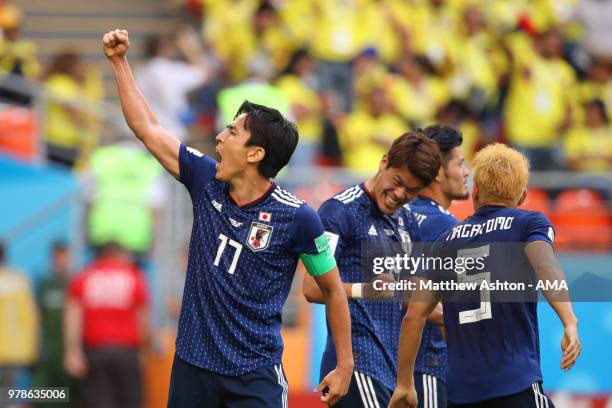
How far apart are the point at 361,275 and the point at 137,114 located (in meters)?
1.44

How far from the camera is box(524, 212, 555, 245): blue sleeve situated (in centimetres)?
587

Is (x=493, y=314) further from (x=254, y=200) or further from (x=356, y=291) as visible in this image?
(x=254, y=200)

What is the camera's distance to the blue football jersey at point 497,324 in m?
6.01

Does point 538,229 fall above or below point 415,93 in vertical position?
below

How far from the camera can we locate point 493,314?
6074 millimetres

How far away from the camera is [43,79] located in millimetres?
15633

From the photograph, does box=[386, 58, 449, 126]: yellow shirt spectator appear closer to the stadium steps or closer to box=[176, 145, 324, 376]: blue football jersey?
the stadium steps

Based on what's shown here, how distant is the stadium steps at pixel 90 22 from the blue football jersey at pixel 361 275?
11493 millimetres

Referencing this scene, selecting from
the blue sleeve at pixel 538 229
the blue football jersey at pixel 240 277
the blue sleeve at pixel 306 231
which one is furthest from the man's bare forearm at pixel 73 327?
the blue sleeve at pixel 538 229

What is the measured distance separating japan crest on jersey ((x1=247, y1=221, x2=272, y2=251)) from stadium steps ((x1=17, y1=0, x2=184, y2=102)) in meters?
12.0

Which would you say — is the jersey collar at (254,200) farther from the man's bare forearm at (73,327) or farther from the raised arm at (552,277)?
the man's bare forearm at (73,327)

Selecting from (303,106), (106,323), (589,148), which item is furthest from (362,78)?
(106,323)

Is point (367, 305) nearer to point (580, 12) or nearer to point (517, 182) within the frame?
point (517, 182)

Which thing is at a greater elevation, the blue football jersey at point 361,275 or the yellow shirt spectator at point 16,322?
the yellow shirt spectator at point 16,322
